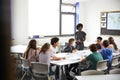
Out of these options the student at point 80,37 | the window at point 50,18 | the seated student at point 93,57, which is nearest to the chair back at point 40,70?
the seated student at point 93,57

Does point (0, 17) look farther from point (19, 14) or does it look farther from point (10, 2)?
point (19, 14)

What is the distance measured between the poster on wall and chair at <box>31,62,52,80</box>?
414 cm

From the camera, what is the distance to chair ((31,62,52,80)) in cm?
301

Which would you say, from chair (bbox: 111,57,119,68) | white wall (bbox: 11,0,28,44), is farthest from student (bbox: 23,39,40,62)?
white wall (bbox: 11,0,28,44)

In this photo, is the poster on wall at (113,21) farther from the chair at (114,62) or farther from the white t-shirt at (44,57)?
the white t-shirt at (44,57)

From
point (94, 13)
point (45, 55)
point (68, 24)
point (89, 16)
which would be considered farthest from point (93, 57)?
point (89, 16)

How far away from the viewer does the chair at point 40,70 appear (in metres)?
3.01

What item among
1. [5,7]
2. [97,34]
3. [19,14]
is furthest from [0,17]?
[97,34]

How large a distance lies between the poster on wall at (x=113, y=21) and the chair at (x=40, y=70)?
13.6 feet

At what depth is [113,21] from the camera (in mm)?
6672

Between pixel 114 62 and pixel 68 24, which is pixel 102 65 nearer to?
pixel 114 62

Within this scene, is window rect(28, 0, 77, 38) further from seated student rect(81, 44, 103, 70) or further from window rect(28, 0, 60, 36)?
seated student rect(81, 44, 103, 70)

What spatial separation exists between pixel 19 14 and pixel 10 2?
5536 mm

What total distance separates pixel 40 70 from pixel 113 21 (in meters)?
4.30
